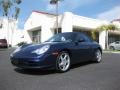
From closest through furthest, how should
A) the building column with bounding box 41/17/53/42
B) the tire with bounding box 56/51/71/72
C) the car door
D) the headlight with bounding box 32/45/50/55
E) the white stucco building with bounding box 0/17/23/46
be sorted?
the headlight with bounding box 32/45/50/55 → the tire with bounding box 56/51/71/72 → the car door → the building column with bounding box 41/17/53/42 → the white stucco building with bounding box 0/17/23/46

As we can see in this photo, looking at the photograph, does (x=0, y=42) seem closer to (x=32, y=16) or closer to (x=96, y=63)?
(x=32, y=16)

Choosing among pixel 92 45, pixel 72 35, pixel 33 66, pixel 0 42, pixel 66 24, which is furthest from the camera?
pixel 0 42

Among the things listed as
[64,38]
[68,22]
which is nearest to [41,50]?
[64,38]

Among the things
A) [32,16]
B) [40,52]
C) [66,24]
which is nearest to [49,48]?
[40,52]

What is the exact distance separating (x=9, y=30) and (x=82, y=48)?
1787 inches

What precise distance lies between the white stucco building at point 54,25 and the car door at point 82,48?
70.1ft

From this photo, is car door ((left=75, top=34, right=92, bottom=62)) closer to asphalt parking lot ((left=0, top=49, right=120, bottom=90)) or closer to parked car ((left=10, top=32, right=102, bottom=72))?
parked car ((left=10, top=32, right=102, bottom=72))

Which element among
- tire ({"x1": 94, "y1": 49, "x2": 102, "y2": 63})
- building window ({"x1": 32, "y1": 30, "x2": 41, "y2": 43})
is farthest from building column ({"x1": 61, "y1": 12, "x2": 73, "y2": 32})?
tire ({"x1": 94, "y1": 49, "x2": 102, "y2": 63})

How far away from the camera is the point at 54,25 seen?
3319 cm

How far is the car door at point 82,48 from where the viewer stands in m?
7.73

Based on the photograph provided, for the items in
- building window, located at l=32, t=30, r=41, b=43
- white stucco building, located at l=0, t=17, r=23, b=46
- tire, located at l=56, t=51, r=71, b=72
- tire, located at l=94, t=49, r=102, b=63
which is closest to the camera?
tire, located at l=56, t=51, r=71, b=72

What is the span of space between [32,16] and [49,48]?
35.3 metres

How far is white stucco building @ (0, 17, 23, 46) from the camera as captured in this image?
50.9 m

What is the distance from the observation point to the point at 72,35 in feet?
26.1
